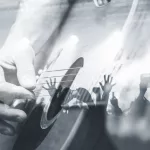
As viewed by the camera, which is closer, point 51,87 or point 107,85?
point 107,85

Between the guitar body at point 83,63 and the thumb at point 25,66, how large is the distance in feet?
0.15

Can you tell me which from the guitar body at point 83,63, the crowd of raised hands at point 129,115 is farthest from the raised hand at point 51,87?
the crowd of raised hands at point 129,115

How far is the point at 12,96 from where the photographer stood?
2020mm

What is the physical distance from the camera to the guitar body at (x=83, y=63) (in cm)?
177

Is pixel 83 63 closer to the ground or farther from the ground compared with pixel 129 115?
farther from the ground

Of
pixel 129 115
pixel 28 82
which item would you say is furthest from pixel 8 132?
pixel 129 115

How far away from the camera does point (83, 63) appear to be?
75.4 inches

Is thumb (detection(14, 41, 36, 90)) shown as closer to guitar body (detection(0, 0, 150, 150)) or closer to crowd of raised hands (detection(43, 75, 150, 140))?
guitar body (detection(0, 0, 150, 150))

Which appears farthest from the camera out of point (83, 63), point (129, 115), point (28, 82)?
point (28, 82)

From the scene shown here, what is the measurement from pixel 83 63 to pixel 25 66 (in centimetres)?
40

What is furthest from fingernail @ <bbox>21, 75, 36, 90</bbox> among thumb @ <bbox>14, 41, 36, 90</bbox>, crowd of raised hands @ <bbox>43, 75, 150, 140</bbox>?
crowd of raised hands @ <bbox>43, 75, 150, 140</bbox>

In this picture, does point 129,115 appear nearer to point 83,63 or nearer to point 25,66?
point 83,63

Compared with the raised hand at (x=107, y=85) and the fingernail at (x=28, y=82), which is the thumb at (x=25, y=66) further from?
the raised hand at (x=107, y=85)

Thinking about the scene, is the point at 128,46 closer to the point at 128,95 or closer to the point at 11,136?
the point at 128,95
